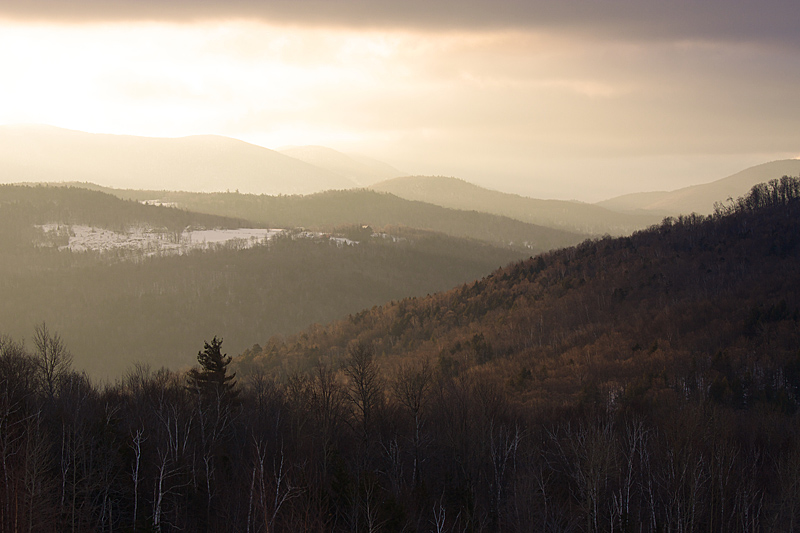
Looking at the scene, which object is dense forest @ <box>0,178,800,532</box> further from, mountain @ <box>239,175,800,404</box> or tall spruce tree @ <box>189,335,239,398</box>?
mountain @ <box>239,175,800,404</box>

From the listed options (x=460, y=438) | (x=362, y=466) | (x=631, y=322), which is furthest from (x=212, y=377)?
(x=631, y=322)

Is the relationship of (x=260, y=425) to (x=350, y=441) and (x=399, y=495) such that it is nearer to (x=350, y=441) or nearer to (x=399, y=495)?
(x=350, y=441)

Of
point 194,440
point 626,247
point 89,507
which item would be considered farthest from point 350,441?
point 626,247

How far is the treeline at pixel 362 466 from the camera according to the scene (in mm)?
32750

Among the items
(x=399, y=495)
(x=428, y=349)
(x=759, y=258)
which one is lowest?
(x=428, y=349)

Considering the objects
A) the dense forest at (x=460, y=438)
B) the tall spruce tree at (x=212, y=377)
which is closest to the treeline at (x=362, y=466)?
the dense forest at (x=460, y=438)

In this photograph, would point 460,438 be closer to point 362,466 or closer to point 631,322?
point 362,466

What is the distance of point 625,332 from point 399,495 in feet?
265

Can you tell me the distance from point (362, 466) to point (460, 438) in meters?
9.94

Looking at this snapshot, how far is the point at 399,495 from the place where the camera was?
37.4 m

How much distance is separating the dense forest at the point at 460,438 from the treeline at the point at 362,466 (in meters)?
0.23

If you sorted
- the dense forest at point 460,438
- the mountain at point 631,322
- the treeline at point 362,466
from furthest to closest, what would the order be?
the mountain at point 631,322, the dense forest at point 460,438, the treeline at point 362,466

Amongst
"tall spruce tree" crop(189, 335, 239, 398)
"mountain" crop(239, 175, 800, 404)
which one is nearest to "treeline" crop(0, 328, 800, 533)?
"tall spruce tree" crop(189, 335, 239, 398)

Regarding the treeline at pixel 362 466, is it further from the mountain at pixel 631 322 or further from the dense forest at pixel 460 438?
the mountain at pixel 631 322
